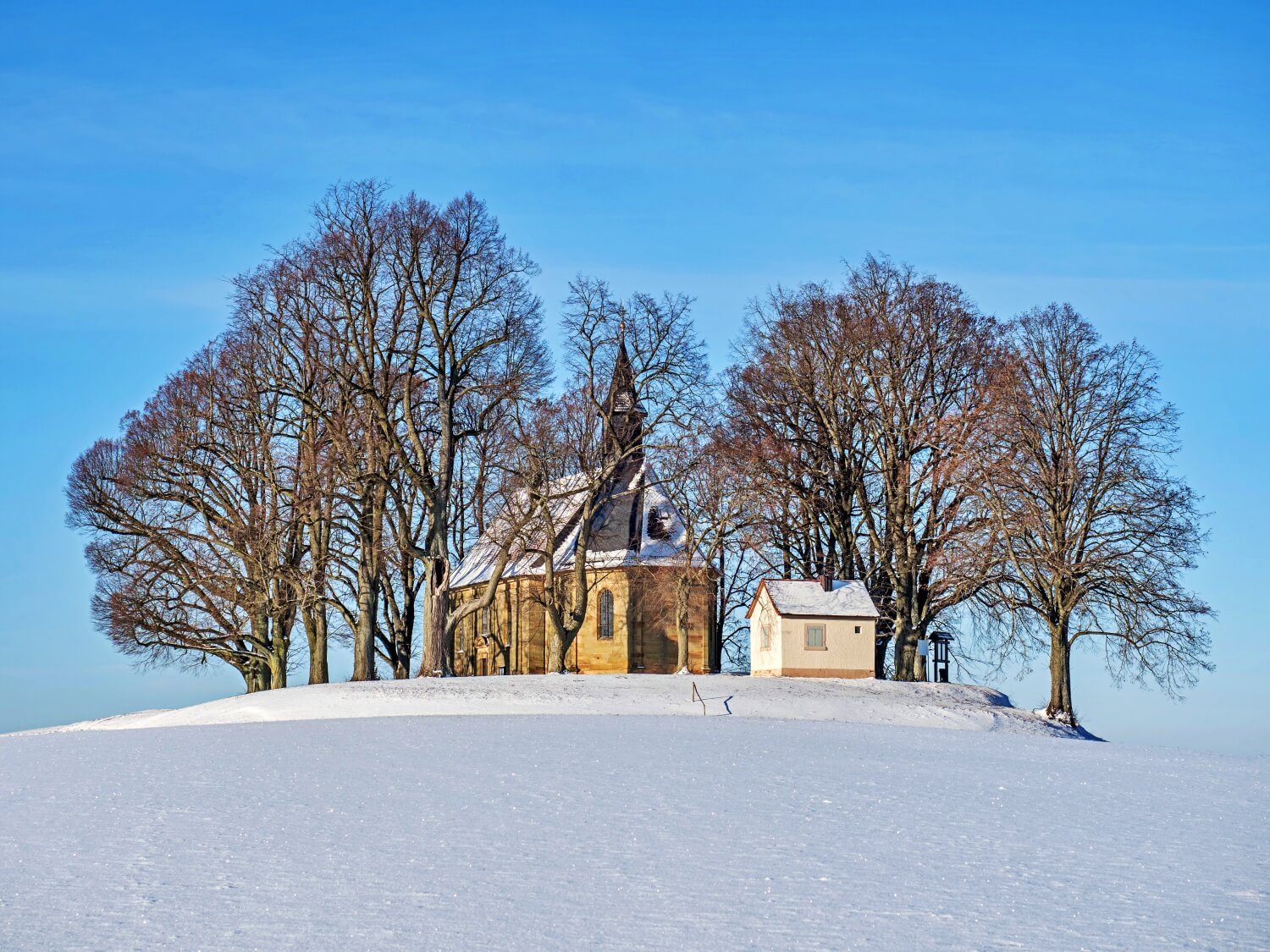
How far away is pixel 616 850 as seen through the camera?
1493 cm

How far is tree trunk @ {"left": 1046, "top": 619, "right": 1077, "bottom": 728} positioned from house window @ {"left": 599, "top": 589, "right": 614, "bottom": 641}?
16.8 meters

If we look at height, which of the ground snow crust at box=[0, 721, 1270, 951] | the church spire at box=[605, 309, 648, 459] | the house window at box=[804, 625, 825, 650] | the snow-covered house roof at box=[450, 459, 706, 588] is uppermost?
the church spire at box=[605, 309, 648, 459]

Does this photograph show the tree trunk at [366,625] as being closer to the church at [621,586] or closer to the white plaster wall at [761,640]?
the church at [621,586]

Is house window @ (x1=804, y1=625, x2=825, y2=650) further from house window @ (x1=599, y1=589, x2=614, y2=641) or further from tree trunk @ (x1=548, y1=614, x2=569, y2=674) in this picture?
house window @ (x1=599, y1=589, x2=614, y2=641)

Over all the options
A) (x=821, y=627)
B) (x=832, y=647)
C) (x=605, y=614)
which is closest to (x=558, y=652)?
(x=605, y=614)

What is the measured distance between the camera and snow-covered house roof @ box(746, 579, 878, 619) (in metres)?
43.8

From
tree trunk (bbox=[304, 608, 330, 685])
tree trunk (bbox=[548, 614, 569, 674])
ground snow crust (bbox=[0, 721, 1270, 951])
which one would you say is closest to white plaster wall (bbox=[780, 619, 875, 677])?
tree trunk (bbox=[548, 614, 569, 674])

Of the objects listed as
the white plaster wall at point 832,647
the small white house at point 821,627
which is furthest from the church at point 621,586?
the white plaster wall at point 832,647

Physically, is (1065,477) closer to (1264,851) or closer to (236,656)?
(1264,851)

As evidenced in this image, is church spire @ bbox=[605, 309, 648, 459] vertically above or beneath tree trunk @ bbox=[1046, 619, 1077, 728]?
above

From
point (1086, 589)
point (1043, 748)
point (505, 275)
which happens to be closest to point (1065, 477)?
point (1086, 589)

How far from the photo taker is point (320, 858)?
14555 millimetres

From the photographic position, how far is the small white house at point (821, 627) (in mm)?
43750

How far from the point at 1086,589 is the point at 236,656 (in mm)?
28125
